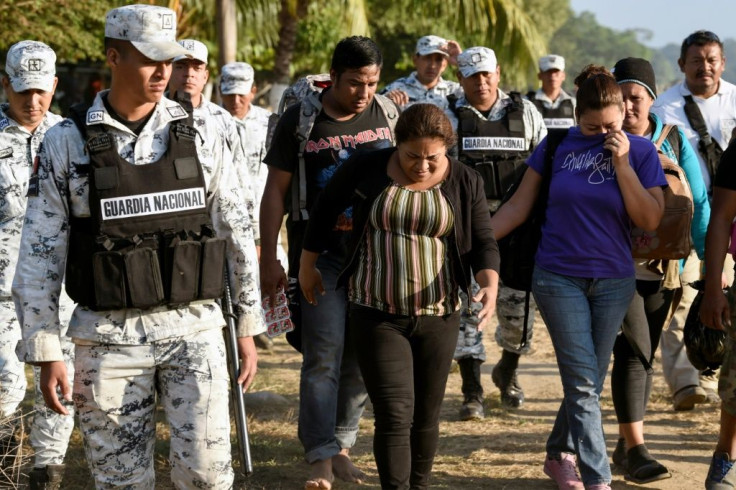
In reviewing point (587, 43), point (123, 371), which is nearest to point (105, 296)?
point (123, 371)

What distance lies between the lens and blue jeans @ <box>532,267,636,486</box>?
17.4 ft

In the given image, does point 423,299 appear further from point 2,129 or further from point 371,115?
point 2,129

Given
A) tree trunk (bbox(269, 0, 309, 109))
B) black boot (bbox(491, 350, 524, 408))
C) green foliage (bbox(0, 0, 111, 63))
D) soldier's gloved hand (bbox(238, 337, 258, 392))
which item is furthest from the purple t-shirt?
tree trunk (bbox(269, 0, 309, 109))

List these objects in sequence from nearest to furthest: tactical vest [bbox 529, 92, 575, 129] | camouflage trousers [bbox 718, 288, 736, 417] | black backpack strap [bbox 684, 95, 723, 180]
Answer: camouflage trousers [bbox 718, 288, 736, 417] → black backpack strap [bbox 684, 95, 723, 180] → tactical vest [bbox 529, 92, 575, 129]

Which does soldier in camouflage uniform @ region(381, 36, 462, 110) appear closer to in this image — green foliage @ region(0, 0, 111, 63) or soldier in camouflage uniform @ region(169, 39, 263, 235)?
soldier in camouflage uniform @ region(169, 39, 263, 235)

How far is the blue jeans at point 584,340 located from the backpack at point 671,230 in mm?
236

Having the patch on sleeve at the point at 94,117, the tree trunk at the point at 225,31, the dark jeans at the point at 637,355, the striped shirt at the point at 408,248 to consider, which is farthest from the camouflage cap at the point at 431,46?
the tree trunk at the point at 225,31

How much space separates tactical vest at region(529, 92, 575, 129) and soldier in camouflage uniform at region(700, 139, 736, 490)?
15.4 ft

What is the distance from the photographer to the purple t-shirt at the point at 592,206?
521 cm

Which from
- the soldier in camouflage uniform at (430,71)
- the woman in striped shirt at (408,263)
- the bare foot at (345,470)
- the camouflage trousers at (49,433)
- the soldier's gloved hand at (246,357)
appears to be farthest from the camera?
the soldier in camouflage uniform at (430,71)

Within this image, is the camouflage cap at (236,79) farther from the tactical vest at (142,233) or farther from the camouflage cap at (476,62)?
the tactical vest at (142,233)

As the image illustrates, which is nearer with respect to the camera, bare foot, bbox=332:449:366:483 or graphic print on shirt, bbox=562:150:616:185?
Answer: graphic print on shirt, bbox=562:150:616:185

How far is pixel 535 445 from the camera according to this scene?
693 centimetres

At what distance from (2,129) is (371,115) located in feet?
6.57
